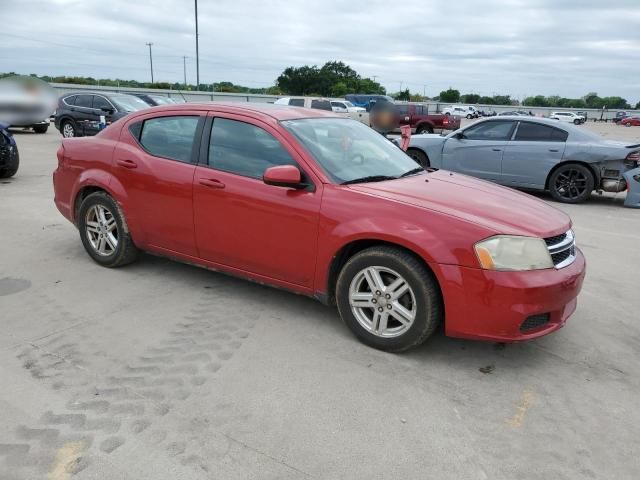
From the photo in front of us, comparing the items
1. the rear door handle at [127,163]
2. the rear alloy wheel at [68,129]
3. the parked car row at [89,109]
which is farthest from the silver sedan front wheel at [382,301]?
the rear alloy wheel at [68,129]

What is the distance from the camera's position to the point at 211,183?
161 inches

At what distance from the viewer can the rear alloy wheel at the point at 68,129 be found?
16.8 metres

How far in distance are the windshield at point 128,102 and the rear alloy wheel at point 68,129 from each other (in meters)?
1.85

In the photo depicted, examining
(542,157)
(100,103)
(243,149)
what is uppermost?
(243,149)

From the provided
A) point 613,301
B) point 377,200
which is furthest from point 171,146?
point 613,301

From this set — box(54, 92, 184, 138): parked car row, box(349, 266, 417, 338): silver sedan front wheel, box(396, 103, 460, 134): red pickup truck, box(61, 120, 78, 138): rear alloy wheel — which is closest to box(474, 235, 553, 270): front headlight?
box(349, 266, 417, 338): silver sedan front wheel

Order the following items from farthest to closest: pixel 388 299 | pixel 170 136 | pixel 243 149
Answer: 1. pixel 170 136
2. pixel 243 149
3. pixel 388 299

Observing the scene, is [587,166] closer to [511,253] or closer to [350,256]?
[511,253]

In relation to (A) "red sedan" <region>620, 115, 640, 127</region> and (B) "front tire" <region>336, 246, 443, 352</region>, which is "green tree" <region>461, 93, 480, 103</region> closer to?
(A) "red sedan" <region>620, 115, 640, 127</region>

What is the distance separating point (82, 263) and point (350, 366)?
3.24 m

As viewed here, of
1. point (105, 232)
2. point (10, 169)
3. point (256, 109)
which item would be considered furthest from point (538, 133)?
point (10, 169)

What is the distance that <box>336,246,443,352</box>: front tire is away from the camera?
3.29 meters

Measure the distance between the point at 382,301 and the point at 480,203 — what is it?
980 millimetres

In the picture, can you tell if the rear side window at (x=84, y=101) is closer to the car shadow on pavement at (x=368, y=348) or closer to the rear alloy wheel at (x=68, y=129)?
the rear alloy wheel at (x=68, y=129)
